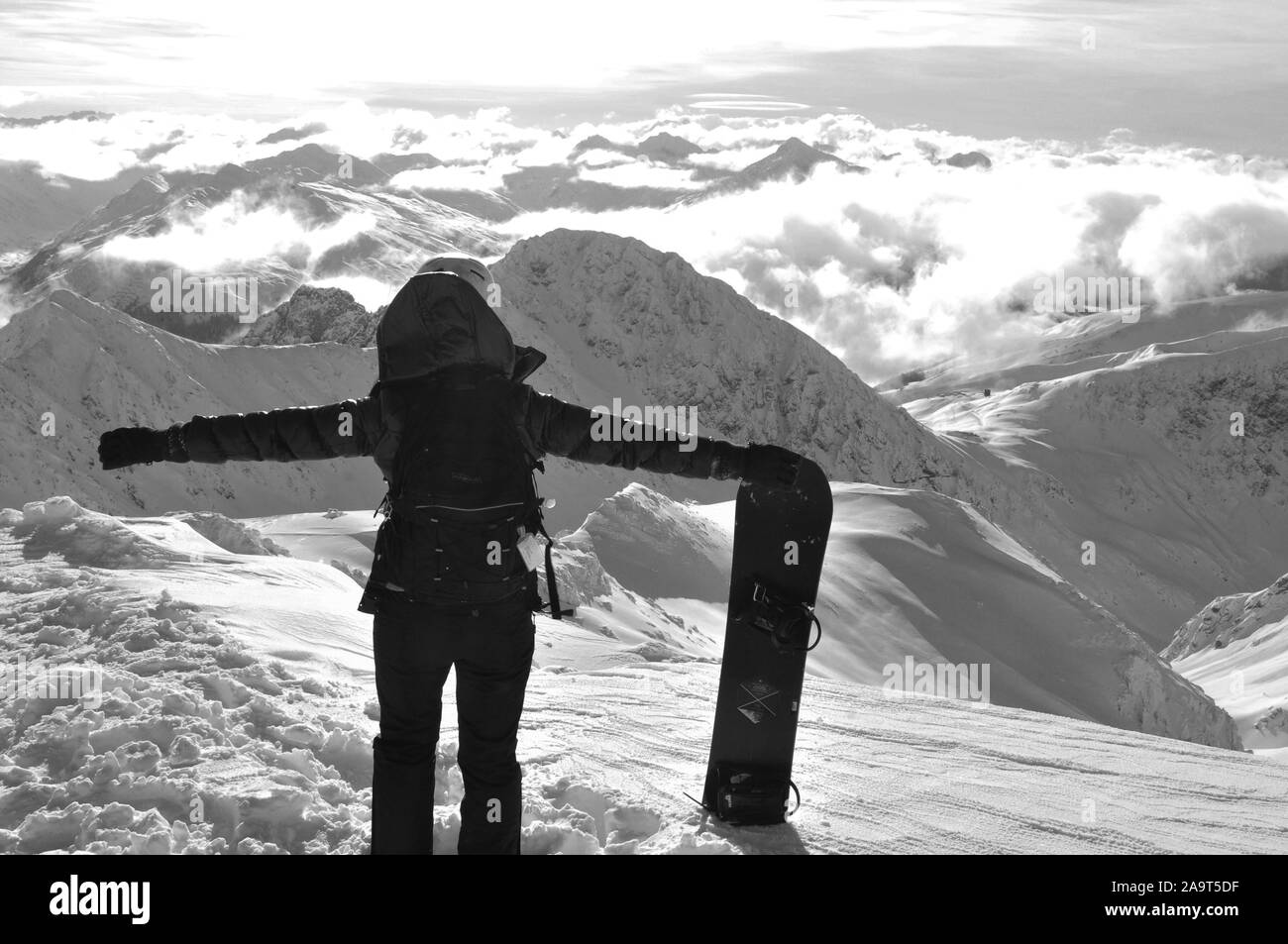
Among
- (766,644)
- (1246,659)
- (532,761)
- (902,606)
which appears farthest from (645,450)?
(1246,659)

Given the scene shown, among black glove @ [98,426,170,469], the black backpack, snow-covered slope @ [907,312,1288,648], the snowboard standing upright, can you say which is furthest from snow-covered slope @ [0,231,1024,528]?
the black backpack

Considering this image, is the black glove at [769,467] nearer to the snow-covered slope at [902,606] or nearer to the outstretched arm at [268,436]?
the outstretched arm at [268,436]

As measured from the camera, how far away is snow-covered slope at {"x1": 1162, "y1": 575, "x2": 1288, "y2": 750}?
4725cm

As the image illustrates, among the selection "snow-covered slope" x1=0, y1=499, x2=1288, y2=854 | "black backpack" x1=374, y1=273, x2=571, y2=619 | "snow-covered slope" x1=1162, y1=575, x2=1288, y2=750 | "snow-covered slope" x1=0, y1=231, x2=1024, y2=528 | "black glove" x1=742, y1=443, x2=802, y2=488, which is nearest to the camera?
"black backpack" x1=374, y1=273, x2=571, y2=619

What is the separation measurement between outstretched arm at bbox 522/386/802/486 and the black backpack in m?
0.11

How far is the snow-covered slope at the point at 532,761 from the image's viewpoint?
18.3 ft

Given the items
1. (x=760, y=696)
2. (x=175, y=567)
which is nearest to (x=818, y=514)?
(x=760, y=696)

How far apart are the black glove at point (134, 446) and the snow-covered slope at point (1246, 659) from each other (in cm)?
4575

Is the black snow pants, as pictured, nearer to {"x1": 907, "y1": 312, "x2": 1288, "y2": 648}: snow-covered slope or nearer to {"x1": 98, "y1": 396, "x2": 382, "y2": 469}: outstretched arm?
{"x1": 98, "y1": 396, "x2": 382, "y2": 469}: outstretched arm

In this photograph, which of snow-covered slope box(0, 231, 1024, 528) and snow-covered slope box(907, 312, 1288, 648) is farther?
snow-covered slope box(907, 312, 1288, 648)

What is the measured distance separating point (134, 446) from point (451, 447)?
1321 mm

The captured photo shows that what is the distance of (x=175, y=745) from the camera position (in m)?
6.12

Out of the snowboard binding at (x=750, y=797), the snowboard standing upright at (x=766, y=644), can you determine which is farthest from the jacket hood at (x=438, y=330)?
the snowboard binding at (x=750, y=797)
